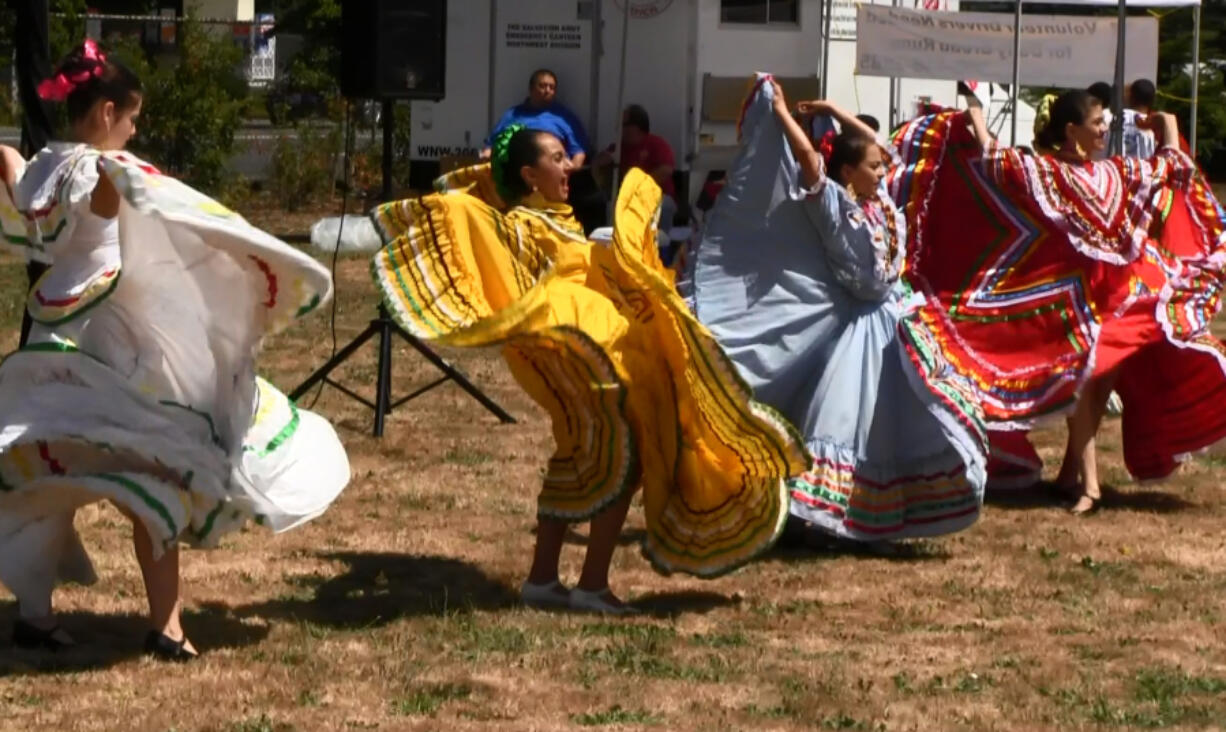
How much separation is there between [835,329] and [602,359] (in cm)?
135

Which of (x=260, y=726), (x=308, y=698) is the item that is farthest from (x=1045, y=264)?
(x=260, y=726)

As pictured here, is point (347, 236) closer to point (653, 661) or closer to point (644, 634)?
point (644, 634)

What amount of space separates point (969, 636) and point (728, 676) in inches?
34.9

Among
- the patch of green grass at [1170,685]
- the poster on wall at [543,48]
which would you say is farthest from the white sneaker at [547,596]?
the poster on wall at [543,48]

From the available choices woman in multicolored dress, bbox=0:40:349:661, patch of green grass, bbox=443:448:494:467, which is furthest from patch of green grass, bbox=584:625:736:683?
patch of green grass, bbox=443:448:494:467

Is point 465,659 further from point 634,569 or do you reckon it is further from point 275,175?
point 275,175

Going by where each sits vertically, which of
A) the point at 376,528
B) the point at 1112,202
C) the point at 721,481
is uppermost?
the point at 1112,202

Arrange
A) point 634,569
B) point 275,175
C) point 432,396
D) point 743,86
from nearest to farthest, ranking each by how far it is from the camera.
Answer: point 634,569, point 432,396, point 743,86, point 275,175

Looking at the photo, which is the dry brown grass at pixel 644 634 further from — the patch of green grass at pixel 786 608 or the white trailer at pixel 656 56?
the white trailer at pixel 656 56

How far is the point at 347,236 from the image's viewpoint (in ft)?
53.2

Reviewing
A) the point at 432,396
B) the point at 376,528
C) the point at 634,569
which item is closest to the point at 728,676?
the point at 634,569

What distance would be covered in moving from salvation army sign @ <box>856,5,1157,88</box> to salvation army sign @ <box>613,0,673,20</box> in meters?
1.54

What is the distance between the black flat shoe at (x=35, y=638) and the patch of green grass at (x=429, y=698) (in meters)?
1.00

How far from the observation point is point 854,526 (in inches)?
267
